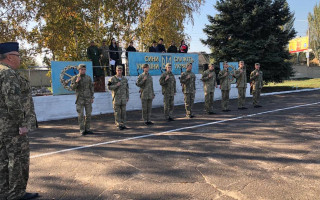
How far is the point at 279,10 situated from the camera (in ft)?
63.0

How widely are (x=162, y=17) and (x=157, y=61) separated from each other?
7181 millimetres

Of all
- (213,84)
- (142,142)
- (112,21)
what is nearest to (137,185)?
(142,142)

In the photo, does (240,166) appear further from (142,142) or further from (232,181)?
(142,142)

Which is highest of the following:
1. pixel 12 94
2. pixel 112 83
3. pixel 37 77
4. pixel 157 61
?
pixel 157 61

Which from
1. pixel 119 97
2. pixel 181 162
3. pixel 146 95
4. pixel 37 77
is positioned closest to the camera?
pixel 181 162

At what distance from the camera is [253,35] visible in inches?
737

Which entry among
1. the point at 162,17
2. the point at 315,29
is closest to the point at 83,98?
the point at 162,17

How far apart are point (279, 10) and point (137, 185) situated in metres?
19.8

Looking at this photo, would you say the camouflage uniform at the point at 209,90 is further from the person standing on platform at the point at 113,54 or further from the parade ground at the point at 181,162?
the person standing on platform at the point at 113,54

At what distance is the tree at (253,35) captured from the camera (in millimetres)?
18359

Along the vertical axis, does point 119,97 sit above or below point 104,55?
below

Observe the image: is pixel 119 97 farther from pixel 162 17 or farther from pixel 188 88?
pixel 162 17

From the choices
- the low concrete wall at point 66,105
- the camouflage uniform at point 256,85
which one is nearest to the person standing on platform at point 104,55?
the low concrete wall at point 66,105

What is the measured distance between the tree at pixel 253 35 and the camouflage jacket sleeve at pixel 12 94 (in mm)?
17145
